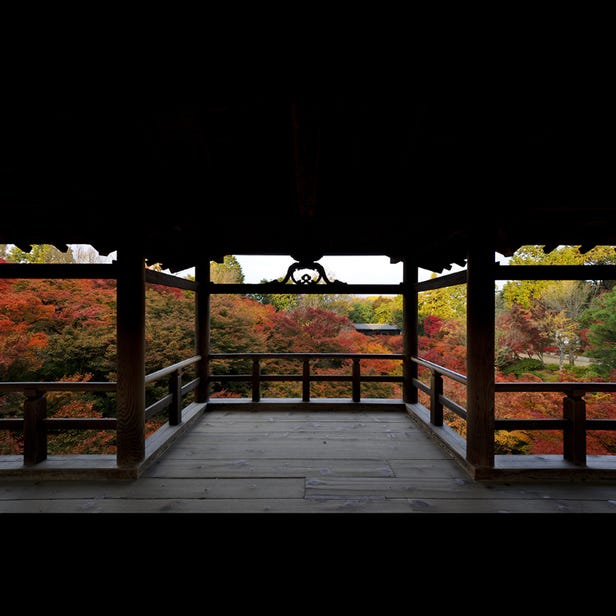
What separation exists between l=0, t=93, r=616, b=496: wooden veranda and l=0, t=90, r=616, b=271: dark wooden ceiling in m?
0.01

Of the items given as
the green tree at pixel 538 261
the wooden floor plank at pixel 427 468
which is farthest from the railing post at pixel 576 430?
the green tree at pixel 538 261

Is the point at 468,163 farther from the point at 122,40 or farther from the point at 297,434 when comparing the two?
the point at 297,434

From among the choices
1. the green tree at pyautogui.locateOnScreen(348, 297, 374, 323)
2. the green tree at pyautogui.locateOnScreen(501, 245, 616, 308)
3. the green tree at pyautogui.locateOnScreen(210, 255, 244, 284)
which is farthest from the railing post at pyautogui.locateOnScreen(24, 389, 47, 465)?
the green tree at pyautogui.locateOnScreen(348, 297, 374, 323)

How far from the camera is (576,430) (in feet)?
10.0

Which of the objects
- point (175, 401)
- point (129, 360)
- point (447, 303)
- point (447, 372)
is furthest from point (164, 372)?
point (447, 303)

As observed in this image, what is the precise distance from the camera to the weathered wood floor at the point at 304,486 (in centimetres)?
246

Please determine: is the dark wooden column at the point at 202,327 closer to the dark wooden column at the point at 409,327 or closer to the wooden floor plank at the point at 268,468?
the wooden floor plank at the point at 268,468

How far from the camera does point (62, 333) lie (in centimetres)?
864

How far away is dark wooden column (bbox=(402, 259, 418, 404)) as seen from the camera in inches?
209

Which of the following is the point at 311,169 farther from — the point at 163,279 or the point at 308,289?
the point at 308,289

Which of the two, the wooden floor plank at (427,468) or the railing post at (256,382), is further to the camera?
the railing post at (256,382)

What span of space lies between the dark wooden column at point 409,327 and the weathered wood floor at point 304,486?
4.64 feet

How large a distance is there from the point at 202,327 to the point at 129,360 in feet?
7.95

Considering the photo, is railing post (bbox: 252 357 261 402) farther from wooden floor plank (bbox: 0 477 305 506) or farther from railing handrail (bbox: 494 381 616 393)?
railing handrail (bbox: 494 381 616 393)
